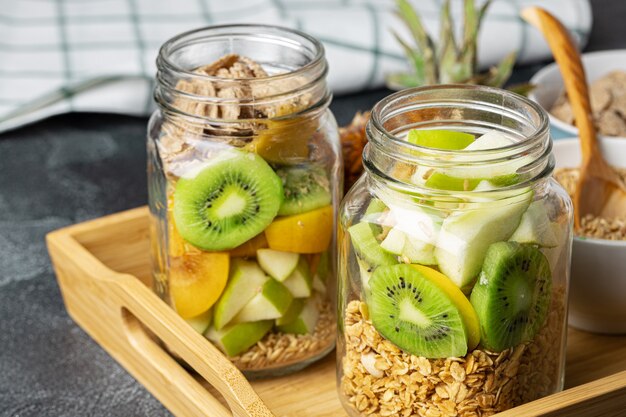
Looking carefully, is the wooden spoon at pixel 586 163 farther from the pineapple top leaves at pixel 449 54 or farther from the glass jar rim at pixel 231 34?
the glass jar rim at pixel 231 34

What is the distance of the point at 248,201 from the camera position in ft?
2.56

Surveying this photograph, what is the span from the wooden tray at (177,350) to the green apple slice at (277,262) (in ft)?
0.26

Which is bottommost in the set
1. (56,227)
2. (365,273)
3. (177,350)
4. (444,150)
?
(56,227)

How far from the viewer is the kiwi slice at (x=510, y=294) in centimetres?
67

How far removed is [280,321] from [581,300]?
26 centimetres

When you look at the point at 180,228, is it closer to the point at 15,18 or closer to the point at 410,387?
the point at 410,387

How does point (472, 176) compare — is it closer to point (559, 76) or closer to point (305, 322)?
point (305, 322)

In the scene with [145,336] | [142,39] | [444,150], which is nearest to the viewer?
[444,150]

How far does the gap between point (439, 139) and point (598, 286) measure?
0.24 metres

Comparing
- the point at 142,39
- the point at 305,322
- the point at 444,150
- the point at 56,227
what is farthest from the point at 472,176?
the point at 142,39

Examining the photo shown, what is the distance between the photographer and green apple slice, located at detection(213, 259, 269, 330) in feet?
2.65

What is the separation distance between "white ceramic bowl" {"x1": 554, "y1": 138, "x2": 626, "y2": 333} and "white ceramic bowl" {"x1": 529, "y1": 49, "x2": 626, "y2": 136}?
225 millimetres

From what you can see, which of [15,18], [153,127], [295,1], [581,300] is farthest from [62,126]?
[581,300]

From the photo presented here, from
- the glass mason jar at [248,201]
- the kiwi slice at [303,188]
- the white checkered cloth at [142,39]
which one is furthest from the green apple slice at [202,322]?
the white checkered cloth at [142,39]
